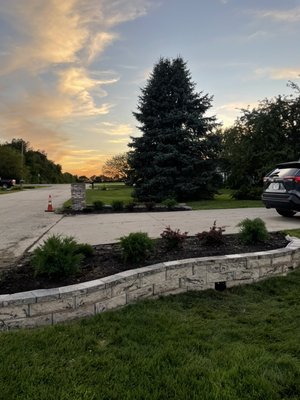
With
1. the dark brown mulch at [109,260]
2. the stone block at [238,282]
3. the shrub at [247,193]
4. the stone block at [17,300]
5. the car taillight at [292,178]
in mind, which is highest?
the car taillight at [292,178]

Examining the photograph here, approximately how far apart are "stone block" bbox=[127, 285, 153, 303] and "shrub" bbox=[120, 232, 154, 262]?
832 millimetres

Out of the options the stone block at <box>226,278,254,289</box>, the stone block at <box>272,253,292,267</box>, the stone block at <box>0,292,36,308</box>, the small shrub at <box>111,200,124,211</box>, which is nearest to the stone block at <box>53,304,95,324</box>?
the stone block at <box>0,292,36,308</box>

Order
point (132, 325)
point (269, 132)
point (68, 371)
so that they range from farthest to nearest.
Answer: point (269, 132) → point (132, 325) → point (68, 371)

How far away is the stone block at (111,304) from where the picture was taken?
3331 millimetres

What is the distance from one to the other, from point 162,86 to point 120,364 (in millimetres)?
19032

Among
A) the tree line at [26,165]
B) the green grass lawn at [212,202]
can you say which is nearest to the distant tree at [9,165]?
the tree line at [26,165]

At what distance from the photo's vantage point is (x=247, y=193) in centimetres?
1966

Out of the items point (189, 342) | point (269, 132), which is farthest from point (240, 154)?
point (189, 342)

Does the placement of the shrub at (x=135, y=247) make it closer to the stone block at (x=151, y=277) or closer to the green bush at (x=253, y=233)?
the stone block at (x=151, y=277)

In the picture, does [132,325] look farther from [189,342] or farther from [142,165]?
[142,165]

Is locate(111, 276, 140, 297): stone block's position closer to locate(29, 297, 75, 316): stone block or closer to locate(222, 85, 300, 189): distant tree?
locate(29, 297, 75, 316): stone block

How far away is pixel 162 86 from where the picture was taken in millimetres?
19875

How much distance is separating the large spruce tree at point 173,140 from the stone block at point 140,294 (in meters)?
14.8

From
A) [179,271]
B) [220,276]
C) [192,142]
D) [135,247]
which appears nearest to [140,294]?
[179,271]
